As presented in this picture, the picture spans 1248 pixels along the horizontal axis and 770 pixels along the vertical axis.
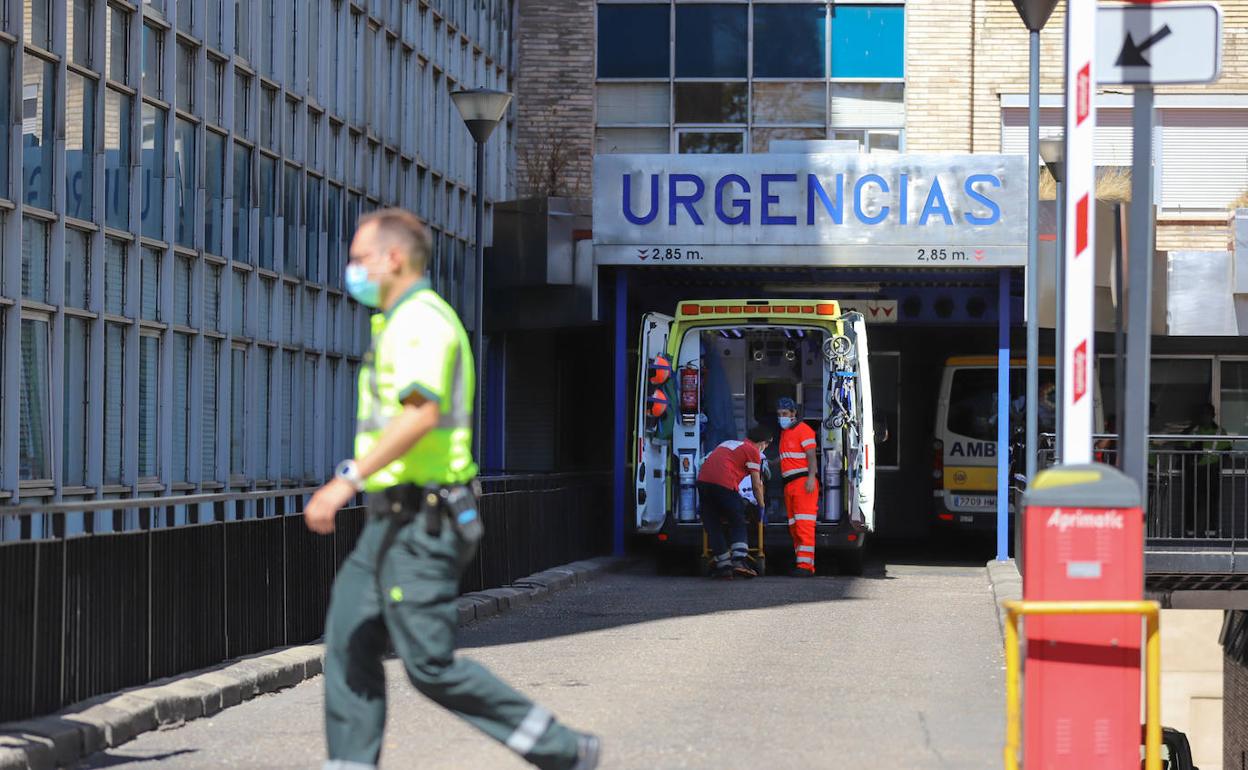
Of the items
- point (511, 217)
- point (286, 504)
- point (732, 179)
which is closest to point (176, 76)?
point (286, 504)

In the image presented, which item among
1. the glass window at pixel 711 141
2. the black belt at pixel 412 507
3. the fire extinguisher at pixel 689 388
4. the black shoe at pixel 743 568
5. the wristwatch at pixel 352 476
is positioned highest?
the glass window at pixel 711 141

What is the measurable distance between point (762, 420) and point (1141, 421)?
17031 millimetres

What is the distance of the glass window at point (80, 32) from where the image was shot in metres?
17.0

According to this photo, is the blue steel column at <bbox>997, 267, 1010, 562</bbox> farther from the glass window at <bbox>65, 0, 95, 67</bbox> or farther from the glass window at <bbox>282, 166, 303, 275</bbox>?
the glass window at <bbox>65, 0, 95, 67</bbox>

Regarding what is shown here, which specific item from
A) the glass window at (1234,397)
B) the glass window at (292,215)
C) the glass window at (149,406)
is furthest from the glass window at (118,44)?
the glass window at (1234,397)

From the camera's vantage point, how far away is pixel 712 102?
34.8m

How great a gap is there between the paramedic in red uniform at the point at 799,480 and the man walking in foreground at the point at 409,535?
49.4 ft

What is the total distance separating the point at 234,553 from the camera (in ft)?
39.3

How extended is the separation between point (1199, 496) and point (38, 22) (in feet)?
37.2

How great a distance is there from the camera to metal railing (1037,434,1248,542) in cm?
2017

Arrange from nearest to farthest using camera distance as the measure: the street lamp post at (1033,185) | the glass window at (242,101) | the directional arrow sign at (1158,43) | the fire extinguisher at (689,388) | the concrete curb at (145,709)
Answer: the directional arrow sign at (1158,43), the concrete curb at (145,709), the street lamp post at (1033,185), the glass window at (242,101), the fire extinguisher at (689,388)

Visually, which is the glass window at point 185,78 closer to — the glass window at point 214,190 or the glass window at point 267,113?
the glass window at point 214,190

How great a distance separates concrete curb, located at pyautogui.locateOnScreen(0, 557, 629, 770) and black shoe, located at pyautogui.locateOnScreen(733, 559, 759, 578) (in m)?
9.34

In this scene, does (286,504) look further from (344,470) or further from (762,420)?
(344,470)
